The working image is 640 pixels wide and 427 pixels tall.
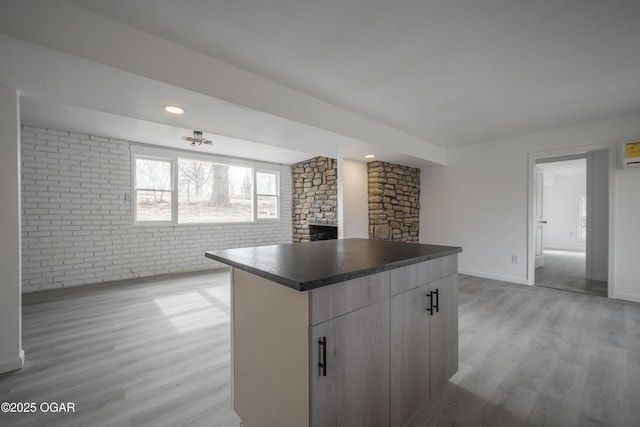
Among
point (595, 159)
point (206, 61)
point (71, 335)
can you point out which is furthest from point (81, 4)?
point (595, 159)

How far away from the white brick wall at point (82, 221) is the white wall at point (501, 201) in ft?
17.9

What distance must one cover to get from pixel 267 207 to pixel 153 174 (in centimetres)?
253

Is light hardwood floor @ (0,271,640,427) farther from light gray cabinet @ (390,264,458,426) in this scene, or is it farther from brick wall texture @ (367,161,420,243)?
brick wall texture @ (367,161,420,243)

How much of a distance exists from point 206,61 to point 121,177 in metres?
3.67

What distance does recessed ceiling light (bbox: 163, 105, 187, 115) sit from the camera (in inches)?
96.7

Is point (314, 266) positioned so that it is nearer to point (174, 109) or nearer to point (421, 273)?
point (421, 273)

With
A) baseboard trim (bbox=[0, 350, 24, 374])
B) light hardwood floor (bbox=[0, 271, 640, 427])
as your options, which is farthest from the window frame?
baseboard trim (bbox=[0, 350, 24, 374])

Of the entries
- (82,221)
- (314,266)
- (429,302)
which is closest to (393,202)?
(429,302)

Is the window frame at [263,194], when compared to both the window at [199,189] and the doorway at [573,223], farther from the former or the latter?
the doorway at [573,223]

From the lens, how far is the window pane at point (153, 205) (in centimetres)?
495

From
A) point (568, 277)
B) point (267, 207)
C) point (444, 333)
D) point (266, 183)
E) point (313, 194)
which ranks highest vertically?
point (266, 183)

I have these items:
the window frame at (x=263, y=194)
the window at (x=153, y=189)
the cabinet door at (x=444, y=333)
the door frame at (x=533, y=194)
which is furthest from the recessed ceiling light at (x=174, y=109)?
the door frame at (x=533, y=194)

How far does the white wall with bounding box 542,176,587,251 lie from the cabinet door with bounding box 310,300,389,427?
1055 cm

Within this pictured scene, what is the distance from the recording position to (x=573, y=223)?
28.2 feet
